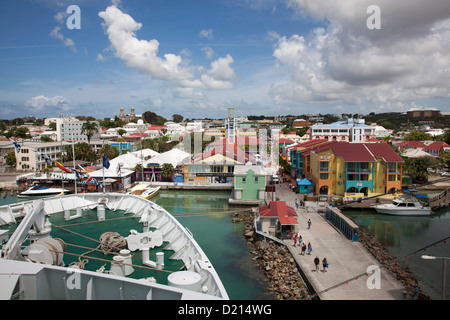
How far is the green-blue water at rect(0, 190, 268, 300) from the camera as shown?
14250mm

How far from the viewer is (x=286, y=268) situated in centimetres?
1709

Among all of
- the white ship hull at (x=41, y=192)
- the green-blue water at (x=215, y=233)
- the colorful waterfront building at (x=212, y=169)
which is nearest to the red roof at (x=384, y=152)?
the colorful waterfront building at (x=212, y=169)

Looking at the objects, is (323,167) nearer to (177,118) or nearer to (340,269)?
(340,269)

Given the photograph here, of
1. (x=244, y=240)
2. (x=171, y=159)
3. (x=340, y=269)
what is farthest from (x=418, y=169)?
(x=171, y=159)

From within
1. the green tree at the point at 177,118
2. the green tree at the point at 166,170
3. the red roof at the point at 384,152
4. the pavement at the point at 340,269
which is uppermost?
the green tree at the point at 177,118

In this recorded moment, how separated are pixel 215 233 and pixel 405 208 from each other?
1690 centimetres

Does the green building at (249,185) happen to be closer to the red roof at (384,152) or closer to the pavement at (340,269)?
the pavement at (340,269)

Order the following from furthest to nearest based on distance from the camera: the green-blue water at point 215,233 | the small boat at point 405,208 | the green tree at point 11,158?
the green tree at point 11,158, the small boat at point 405,208, the green-blue water at point 215,233

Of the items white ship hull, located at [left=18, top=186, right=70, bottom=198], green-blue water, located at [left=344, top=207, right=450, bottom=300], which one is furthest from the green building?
white ship hull, located at [left=18, top=186, right=70, bottom=198]

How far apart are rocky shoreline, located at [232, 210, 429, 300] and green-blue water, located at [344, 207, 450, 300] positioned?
79 cm

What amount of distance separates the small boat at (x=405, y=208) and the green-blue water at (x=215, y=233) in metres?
13.2

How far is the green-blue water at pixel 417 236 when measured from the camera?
16.7 meters
